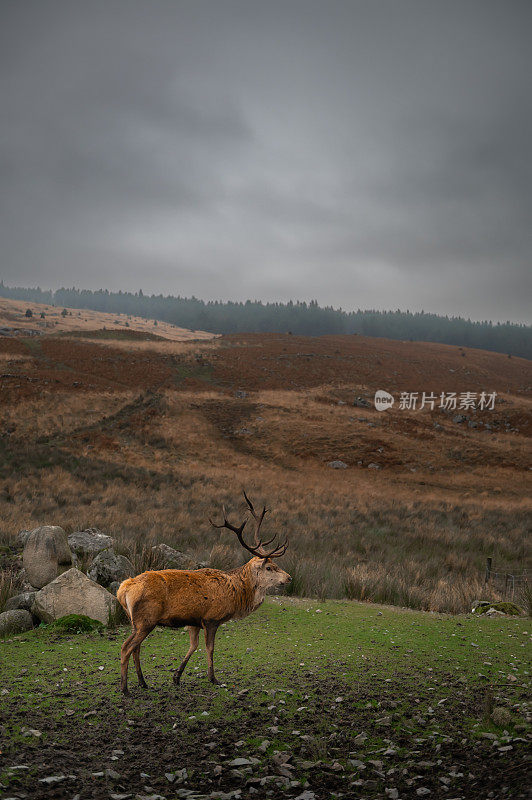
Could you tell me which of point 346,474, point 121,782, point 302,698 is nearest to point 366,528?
point 346,474

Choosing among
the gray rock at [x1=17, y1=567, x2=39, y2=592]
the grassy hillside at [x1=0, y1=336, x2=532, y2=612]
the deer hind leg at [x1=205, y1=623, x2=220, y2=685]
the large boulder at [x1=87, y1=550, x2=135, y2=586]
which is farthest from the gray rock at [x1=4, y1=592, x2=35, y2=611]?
the deer hind leg at [x1=205, y1=623, x2=220, y2=685]

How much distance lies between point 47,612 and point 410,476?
36.7m

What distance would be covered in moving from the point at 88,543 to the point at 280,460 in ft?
104

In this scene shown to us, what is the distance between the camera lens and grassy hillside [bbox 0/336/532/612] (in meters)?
17.0

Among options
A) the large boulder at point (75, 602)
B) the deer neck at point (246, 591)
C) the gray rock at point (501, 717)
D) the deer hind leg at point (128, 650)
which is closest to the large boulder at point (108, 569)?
the large boulder at point (75, 602)

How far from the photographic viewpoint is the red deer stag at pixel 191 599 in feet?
14.7

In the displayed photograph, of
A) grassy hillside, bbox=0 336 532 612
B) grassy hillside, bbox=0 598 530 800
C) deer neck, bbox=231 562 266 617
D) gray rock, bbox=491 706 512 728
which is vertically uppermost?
deer neck, bbox=231 562 266 617

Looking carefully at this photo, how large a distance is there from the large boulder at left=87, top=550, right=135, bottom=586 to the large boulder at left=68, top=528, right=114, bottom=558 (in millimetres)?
1940

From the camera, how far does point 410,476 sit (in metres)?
40.8

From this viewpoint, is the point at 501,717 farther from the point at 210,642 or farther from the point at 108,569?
the point at 108,569

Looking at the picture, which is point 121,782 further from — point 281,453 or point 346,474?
point 281,453

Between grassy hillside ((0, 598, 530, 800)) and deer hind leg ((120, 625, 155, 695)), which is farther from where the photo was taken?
deer hind leg ((120, 625, 155, 695))

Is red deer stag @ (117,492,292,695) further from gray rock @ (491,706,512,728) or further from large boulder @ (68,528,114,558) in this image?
large boulder @ (68,528,114,558)

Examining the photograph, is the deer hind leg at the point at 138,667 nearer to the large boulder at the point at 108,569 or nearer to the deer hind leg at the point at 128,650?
the deer hind leg at the point at 128,650
